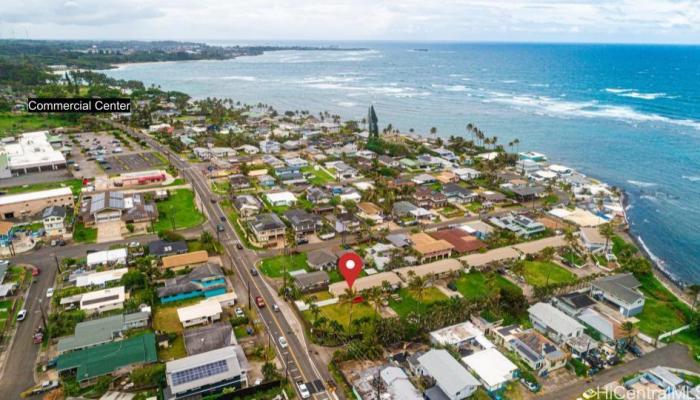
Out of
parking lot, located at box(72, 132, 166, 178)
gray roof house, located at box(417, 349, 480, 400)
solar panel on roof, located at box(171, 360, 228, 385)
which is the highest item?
parking lot, located at box(72, 132, 166, 178)

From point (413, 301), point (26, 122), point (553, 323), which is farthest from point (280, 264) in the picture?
point (26, 122)

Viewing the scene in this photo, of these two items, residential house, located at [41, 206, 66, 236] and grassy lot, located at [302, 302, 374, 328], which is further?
residential house, located at [41, 206, 66, 236]

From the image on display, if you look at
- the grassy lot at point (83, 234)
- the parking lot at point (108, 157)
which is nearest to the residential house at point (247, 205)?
the grassy lot at point (83, 234)

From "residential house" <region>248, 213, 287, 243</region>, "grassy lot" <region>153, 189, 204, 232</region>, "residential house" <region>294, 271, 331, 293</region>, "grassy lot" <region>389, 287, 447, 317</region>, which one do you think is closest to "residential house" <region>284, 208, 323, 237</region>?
"residential house" <region>248, 213, 287, 243</region>

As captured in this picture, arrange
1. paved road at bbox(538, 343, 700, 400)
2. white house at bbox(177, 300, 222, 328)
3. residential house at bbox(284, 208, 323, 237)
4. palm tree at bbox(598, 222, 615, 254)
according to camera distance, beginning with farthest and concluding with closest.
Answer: residential house at bbox(284, 208, 323, 237), palm tree at bbox(598, 222, 615, 254), white house at bbox(177, 300, 222, 328), paved road at bbox(538, 343, 700, 400)

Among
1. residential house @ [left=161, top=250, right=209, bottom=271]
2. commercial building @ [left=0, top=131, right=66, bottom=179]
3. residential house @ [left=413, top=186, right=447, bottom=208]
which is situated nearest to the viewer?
residential house @ [left=161, top=250, right=209, bottom=271]

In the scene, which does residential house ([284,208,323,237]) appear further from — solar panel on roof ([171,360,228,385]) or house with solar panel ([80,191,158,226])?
solar panel on roof ([171,360,228,385])

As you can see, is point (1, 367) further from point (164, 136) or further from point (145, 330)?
point (164, 136)
